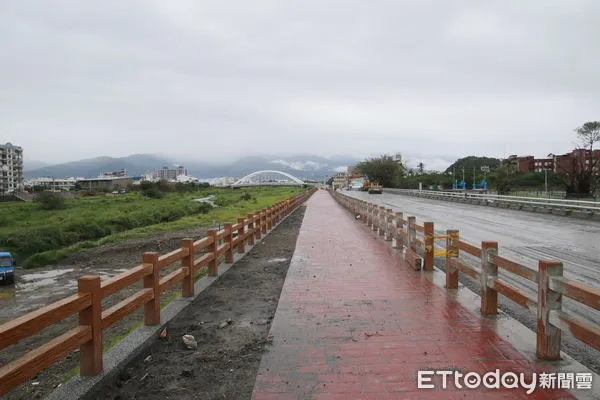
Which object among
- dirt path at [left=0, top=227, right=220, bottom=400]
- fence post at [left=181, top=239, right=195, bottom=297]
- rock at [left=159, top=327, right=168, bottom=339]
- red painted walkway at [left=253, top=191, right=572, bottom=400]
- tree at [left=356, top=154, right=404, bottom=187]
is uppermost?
tree at [left=356, top=154, right=404, bottom=187]

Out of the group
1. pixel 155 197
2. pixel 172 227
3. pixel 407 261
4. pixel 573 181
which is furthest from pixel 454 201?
pixel 155 197

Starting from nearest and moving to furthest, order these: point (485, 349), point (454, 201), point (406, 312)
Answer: point (485, 349) < point (406, 312) < point (454, 201)

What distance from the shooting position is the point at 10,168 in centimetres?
13962

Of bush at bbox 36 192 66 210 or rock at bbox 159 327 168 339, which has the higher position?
rock at bbox 159 327 168 339

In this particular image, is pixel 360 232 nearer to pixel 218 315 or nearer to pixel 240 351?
pixel 218 315

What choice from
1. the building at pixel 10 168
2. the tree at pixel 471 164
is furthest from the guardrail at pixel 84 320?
the building at pixel 10 168

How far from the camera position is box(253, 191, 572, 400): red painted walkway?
4238 mm

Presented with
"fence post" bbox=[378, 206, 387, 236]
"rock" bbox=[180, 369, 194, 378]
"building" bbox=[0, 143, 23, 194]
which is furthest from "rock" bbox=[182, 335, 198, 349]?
"building" bbox=[0, 143, 23, 194]

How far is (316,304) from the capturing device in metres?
7.18

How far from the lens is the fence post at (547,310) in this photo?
459cm

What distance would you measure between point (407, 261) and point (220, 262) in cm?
429

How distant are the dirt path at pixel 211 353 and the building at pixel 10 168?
141 m

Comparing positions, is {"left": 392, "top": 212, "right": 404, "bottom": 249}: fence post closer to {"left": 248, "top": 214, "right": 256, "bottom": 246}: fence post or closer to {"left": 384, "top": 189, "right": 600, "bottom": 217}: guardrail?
{"left": 248, "top": 214, "right": 256, "bottom": 246}: fence post

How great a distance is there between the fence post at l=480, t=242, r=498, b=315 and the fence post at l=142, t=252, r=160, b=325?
13.7ft
